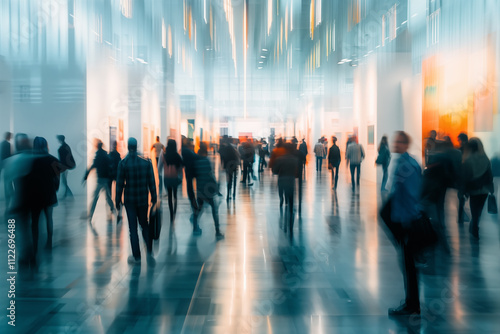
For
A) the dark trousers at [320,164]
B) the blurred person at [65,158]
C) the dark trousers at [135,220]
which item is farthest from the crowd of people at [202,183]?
the dark trousers at [320,164]

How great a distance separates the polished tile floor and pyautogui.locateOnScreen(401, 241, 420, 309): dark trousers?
7.2 inches

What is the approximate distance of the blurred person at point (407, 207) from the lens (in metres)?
5.14

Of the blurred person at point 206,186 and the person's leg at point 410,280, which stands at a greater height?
the blurred person at point 206,186

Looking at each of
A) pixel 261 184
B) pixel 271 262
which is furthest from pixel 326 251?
pixel 261 184

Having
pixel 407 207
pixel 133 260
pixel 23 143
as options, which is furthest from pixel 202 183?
pixel 407 207

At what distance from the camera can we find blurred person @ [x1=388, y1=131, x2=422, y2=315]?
514cm

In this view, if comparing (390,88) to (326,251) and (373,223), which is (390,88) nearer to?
(373,223)

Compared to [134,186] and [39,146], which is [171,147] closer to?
[134,186]

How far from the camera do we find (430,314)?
510cm

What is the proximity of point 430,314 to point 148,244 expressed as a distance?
426 cm

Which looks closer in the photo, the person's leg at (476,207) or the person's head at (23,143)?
the person's head at (23,143)

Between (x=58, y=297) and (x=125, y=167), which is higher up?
(x=125, y=167)

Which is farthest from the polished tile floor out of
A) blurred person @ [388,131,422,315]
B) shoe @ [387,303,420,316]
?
blurred person @ [388,131,422,315]

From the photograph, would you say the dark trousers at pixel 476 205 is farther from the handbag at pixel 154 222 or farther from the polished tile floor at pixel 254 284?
the handbag at pixel 154 222
